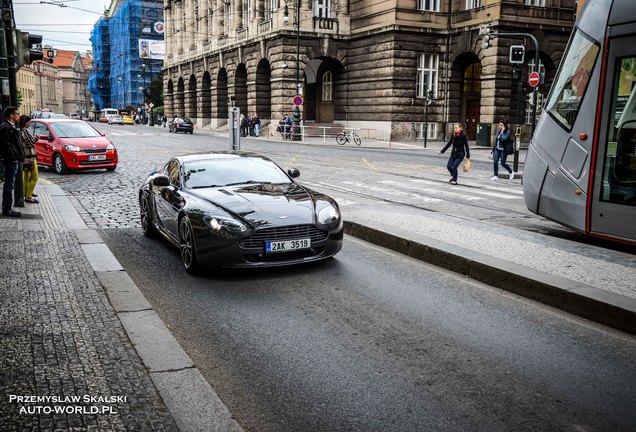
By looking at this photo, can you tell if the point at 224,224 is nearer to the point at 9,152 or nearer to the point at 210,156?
the point at 210,156

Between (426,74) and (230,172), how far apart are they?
34442mm

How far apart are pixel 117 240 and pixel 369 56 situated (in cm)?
3554

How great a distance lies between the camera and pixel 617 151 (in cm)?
834

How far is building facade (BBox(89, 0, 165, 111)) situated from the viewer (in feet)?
300

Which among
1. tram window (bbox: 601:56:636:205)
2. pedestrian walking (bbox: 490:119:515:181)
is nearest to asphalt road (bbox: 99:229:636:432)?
tram window (bbox: 601:56:636:205)

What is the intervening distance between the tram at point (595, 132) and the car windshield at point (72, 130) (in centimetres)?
1421

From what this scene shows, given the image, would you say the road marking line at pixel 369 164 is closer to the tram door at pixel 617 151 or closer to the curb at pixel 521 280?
the curb at pixel 521 280

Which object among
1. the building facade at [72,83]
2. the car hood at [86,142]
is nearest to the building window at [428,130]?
the car hood at [86,142]

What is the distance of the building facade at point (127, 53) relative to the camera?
3597 inches

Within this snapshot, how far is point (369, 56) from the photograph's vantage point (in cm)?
4225

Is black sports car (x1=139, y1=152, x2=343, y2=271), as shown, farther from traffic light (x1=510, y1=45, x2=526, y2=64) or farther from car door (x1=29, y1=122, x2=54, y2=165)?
traffic light (x1=510, y1=45, x2=526, y2=64)

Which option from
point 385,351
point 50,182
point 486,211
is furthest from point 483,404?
point 50,182

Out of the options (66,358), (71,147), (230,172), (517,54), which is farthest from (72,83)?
(66,358)

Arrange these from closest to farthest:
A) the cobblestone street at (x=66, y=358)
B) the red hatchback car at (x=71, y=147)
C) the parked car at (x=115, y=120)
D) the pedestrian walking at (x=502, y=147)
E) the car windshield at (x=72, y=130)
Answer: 1. the cobblestone street at (x=66, y=358)
2. the red hatchback car at (x=71, y=147)
3. the pedestrian walking at (x=502, y=147)
4. the car windshield at (x=72, y=130)
5. the parked car at (x=115, y=120)
